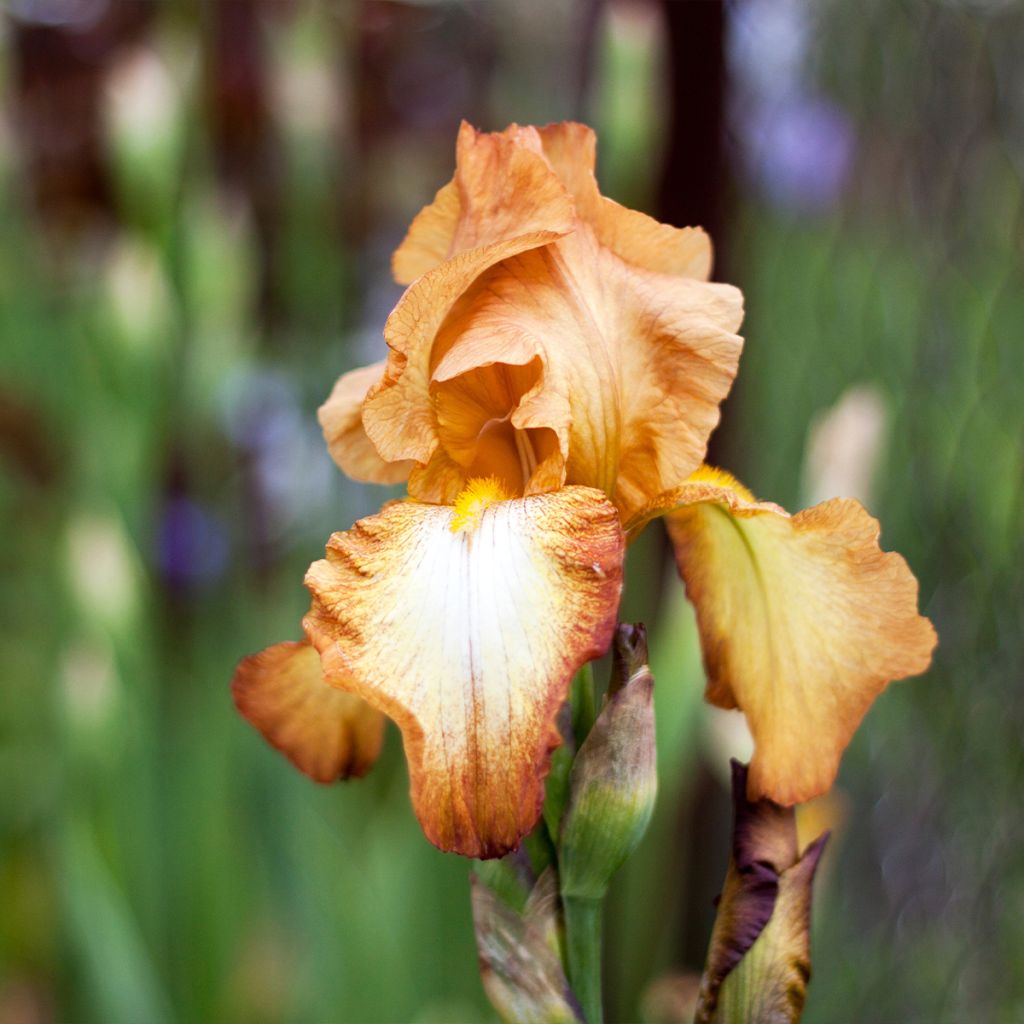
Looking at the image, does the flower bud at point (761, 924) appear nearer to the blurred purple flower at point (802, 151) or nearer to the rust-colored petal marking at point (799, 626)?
the rust-colored petal marking at point (799, 626)

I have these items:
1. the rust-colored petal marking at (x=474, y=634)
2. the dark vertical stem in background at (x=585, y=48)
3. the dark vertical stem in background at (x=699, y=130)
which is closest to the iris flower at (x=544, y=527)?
the rust-colored petal marking at (x=474, y=634)

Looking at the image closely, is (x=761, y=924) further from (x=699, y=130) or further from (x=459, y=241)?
(x=699, y=130)

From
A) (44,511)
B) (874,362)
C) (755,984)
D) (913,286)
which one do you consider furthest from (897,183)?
(44,511)

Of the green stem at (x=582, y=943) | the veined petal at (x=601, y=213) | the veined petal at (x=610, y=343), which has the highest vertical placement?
the veined petal at (x=601, y=213)

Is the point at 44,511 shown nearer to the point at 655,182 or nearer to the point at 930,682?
the point at 655,182

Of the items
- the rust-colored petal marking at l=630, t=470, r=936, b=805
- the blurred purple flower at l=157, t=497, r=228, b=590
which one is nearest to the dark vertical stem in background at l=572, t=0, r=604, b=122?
the blurred purple flower at l=157, t=497, r=228, b=590

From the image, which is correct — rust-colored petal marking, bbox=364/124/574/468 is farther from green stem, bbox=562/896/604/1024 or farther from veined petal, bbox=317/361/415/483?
green stem, bbox=562/896/604/1024
